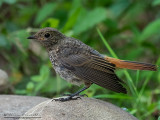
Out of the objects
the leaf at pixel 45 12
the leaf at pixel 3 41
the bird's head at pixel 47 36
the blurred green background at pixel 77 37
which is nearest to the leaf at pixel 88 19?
the blurred green background at pixel 77 37

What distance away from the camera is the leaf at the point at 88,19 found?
6277 millimetres

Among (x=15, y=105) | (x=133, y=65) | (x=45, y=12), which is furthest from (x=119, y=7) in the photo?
(x=15, y=105)

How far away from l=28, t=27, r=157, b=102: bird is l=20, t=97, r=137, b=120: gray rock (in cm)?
21

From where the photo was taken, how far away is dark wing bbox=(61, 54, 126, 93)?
413 cm

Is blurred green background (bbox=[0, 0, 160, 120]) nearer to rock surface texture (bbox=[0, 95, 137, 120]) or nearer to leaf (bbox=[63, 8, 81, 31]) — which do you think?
leaf (bbox=[63, 8, 81, 31])

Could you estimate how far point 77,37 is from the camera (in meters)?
6.26

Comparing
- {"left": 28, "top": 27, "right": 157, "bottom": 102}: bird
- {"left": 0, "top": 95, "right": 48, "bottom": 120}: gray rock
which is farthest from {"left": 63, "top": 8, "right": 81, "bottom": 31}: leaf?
{"left": 0, "top": 95, "right": 48, "bottom": 120}: gray rock

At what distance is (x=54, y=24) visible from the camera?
5.69 m

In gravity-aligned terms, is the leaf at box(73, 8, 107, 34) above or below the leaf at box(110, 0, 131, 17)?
below

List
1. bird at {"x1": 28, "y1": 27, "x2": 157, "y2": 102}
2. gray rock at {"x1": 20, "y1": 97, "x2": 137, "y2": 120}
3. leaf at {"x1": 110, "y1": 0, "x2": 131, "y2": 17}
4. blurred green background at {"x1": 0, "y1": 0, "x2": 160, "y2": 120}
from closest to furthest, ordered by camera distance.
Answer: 1. gray rock at {"x1": 20, "y1": 97, "x2": 137, "y2": 120}
2. bird at {"x1": 28, "y1": 27, "x2": 157, "y2": 102}
3. blurred green background at {"x1": 0, "y1": 0, "x2": 160, "y2": 120}
4. leaf at {"x1": 110, "y1": 0, "x2": 131, "y2": 17}

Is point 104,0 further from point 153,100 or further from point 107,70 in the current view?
point 107,70

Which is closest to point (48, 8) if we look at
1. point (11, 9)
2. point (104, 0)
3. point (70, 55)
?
point (11, 9)

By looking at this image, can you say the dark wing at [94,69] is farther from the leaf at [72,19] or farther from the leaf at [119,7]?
the leaf at [119,7]

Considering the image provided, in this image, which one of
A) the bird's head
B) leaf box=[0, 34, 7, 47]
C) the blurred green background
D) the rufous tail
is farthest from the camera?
leaf box=[0, 34, 7, 47]
